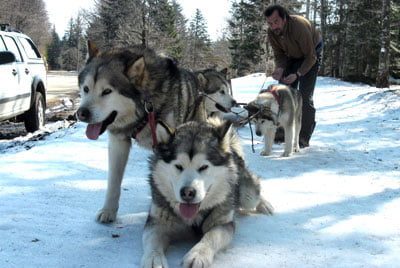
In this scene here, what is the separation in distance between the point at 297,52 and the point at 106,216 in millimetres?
4352

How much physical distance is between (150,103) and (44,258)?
1.43 m

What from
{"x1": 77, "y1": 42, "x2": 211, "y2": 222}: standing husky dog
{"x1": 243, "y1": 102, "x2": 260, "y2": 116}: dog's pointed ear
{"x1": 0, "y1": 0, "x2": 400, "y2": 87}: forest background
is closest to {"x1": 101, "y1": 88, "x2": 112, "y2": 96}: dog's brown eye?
{"x1": 77, "y1": 42, "x2": 211, "y2": 222}: standing husky dog

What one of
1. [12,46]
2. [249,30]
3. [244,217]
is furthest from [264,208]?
[249,30]

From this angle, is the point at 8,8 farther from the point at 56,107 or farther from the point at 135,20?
the point at 56,107

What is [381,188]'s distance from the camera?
192 inches

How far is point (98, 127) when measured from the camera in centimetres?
344

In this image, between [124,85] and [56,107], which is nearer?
[124,85]

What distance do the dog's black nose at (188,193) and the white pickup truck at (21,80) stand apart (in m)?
5.58

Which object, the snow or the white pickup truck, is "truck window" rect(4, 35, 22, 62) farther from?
the snow

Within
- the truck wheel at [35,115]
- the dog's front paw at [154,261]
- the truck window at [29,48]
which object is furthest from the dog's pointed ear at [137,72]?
the truck window at [29,48]

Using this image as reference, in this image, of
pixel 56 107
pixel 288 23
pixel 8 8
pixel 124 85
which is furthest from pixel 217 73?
pixel 8 8

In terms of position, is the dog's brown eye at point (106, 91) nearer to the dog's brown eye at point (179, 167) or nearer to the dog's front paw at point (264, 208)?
the dog's brown eye at point (179, 167)

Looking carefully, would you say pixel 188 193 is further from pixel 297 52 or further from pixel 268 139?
pixel 297 52

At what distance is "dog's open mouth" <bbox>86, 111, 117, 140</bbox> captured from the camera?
3.40 meters
